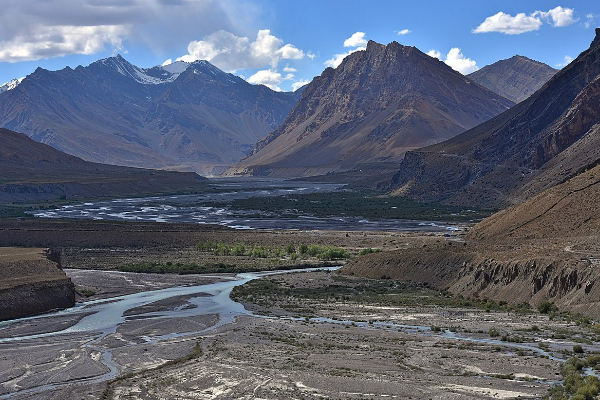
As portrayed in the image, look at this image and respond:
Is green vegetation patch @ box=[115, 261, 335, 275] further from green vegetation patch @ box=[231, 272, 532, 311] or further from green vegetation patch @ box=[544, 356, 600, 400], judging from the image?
green vegetation patch @ box=[544, 356, 600, 400]

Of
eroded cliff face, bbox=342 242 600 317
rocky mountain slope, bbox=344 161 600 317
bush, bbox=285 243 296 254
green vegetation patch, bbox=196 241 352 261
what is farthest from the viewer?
bush, bbox=285 243 296 254

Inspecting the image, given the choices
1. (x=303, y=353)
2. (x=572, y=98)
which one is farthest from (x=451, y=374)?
(x=572, y=98)

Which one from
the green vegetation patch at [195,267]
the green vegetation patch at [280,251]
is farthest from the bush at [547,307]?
the green vegetation patch at [280,251]

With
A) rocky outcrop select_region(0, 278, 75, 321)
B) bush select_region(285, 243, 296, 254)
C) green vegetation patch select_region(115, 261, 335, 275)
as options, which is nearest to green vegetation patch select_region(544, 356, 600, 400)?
rocky outcrop select_region(0, 278, 75, 321)

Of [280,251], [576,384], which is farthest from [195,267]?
[576,384]

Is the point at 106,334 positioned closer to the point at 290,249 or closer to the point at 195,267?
the point at 195,267

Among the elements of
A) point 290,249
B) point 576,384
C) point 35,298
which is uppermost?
point 290,249

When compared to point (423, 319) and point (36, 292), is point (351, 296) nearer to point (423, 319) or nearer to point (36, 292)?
point (423, 319)

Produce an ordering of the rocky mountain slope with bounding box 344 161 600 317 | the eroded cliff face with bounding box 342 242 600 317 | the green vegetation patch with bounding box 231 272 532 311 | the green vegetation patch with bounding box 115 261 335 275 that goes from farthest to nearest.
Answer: the green vegetation patch with bounding box 115 261 335 275
the green vegetation patch with bounding box 231 272 532 311
the rocky mountain slope with bounding box 344 161 600 317
the eroded cliff face with bounding box 342 242 600 317

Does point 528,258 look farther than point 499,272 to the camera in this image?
No

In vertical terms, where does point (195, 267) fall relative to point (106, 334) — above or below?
above
